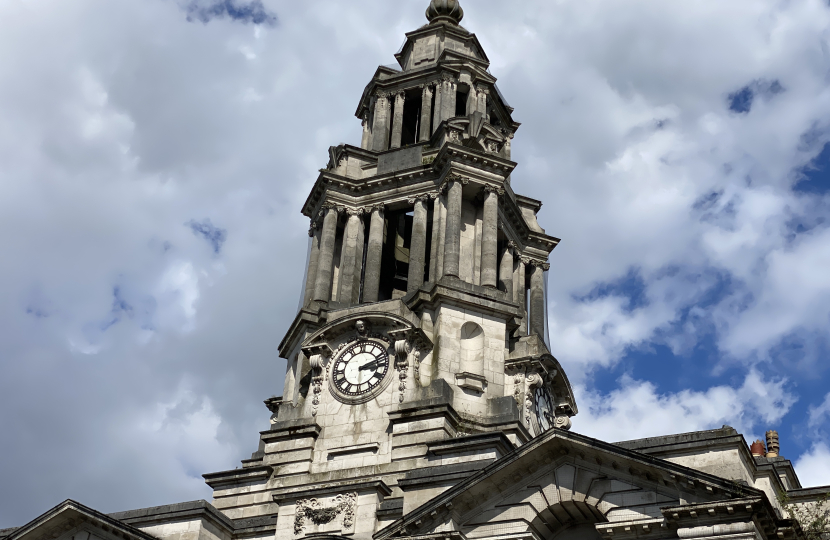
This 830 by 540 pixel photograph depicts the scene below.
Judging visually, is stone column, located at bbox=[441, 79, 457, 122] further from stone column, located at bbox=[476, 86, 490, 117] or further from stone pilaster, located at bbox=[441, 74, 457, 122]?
stone column, located at bbox=[476, 86, 490, 117]

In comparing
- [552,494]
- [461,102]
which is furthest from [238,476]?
[461,102]

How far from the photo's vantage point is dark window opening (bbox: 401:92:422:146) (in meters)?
60.8

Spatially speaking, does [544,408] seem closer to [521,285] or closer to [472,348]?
[472,348]

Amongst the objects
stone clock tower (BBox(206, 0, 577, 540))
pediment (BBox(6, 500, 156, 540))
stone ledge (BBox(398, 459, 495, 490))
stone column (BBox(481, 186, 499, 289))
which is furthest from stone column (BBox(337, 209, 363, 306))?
pediment (BBox(6, 500, 156, 540))

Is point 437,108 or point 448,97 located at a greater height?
point 448,97

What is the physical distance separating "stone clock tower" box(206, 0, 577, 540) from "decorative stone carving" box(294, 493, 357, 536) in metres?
0.04

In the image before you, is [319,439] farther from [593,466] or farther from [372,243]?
[593,466]

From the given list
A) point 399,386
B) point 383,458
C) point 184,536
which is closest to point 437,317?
point 399,386

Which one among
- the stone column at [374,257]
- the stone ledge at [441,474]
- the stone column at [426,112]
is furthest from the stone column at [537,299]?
the stone ledge at [441,474]

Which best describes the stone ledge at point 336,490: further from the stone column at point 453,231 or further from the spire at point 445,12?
the spire at point 445,12

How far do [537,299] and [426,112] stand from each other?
35.9 feet

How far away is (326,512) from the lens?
39.0 meters

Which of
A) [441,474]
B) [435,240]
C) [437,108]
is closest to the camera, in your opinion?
[441,474]

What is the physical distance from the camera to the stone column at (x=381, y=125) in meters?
57.7
